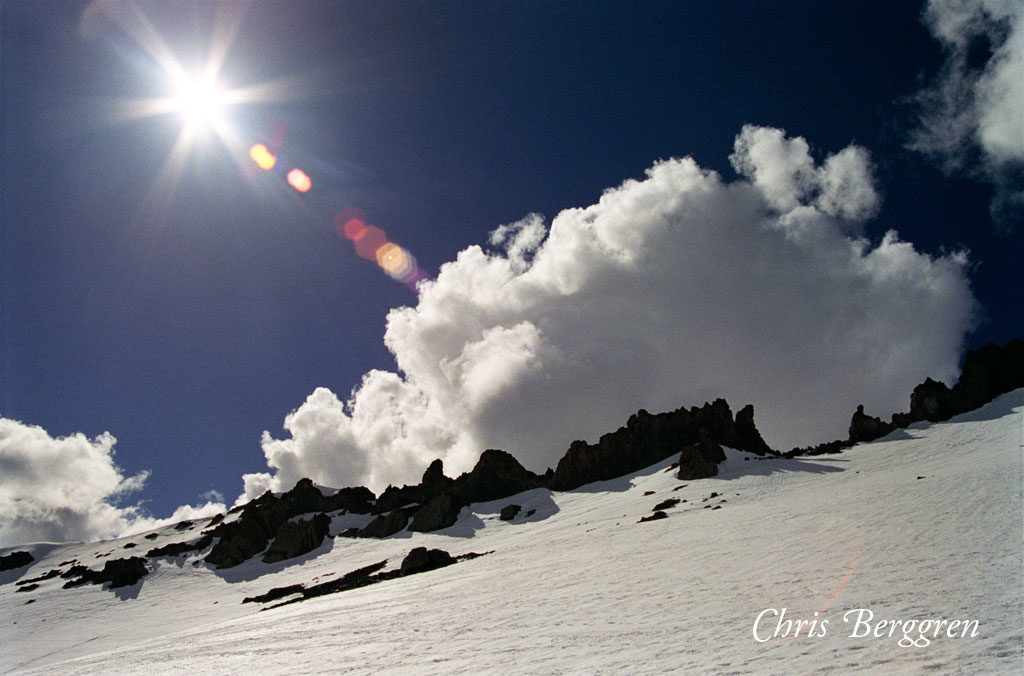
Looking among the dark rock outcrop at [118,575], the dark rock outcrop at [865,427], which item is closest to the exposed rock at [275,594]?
the dark rock outcrop at [118,575]

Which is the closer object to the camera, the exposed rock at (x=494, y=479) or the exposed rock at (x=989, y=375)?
the exposed rock at (x=989, y=375)

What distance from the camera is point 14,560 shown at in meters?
92.0

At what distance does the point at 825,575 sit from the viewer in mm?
17438

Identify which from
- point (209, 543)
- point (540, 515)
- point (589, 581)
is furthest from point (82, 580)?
point (589, 581)

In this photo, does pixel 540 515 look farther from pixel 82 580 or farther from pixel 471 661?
pixel 82 580

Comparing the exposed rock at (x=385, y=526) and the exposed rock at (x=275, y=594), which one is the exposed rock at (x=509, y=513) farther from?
the exposed rock at (x=275, y=594)

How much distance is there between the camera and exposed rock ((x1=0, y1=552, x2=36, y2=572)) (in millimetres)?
90375

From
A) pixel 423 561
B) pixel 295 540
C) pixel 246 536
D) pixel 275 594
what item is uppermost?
pixel 246 536

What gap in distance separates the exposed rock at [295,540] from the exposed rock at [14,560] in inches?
2189

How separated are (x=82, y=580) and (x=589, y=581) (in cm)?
7995

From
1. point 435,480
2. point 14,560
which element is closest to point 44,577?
point 14,560

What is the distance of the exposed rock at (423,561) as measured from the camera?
44.0m

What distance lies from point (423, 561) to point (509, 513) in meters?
26.4

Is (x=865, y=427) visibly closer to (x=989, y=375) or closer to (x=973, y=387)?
(x=973, y=387)
